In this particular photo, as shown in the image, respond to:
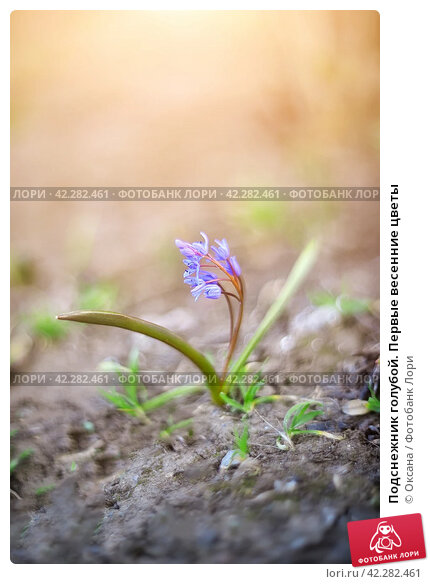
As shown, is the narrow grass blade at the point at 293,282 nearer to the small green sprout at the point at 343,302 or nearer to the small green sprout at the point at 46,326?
the small green sprout at the point at 343,302

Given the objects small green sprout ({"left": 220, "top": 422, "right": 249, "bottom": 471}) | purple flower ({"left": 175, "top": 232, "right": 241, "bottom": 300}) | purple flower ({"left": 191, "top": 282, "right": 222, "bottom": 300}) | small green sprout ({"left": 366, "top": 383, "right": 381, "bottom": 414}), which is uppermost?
purple flower ({"left": 175, "top": 232, "right": 241, "bottom": 300})

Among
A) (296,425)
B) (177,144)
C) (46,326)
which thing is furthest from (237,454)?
(177,144)

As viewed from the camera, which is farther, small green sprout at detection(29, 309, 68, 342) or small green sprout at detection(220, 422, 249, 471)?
small green sprout at detection(29, 309, 68, 342)

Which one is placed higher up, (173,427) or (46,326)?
(46,326)

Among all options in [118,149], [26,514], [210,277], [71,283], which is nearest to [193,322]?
[210,277]

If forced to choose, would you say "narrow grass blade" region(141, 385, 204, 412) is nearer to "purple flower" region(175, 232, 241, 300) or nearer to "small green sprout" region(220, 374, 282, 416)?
"small green sprout" region(220, 374, 282, 416)

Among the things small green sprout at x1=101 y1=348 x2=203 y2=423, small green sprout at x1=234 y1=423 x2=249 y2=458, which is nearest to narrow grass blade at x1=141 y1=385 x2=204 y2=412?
small green sprout at x1=101 y1=348 x2=203 y2=423
